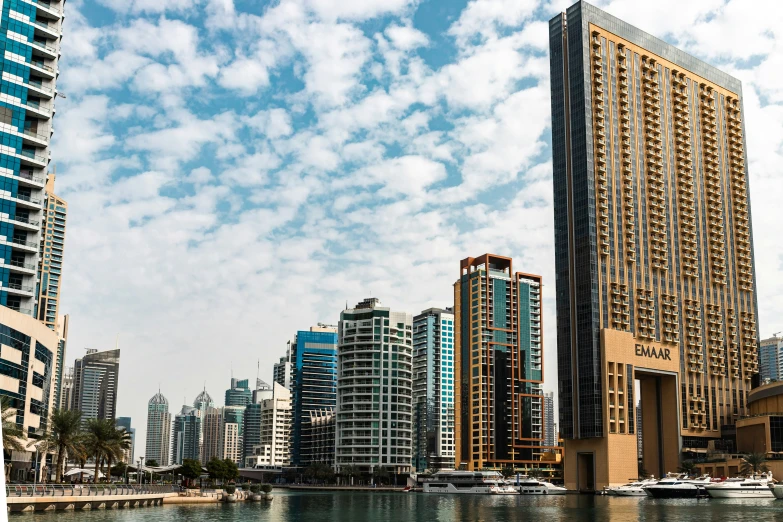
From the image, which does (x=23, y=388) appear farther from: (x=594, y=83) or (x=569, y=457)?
(x=594, y=83)

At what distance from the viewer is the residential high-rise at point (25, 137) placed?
102625mm

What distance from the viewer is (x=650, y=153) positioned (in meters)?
169

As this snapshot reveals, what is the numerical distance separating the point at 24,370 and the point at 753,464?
4938 inches

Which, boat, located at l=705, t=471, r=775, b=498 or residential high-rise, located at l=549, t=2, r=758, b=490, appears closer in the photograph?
boat, located at l=705, t=471, r=775, b=498

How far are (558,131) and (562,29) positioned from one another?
23493mm

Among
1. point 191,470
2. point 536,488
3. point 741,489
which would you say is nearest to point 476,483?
point 536,488

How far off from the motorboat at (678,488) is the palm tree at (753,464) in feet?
44.4

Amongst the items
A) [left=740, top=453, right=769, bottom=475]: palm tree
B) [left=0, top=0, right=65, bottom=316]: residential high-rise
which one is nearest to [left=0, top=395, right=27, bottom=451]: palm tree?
[left=0, top=0, right=65, bottom=316]: residential high-rise

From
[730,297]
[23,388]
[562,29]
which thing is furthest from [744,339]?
[23,388]

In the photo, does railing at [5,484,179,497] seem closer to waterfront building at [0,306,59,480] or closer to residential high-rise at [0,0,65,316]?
waterfront building at [0,306,59,480]

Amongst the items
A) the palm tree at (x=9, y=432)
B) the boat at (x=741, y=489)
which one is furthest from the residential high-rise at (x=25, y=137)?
the boat at (x=741, y=489)

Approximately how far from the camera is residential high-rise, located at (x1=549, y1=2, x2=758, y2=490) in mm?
155125

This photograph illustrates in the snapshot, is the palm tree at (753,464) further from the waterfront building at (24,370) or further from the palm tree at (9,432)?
the palm tree at (9,432)

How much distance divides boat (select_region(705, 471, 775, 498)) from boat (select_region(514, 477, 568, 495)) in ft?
155
